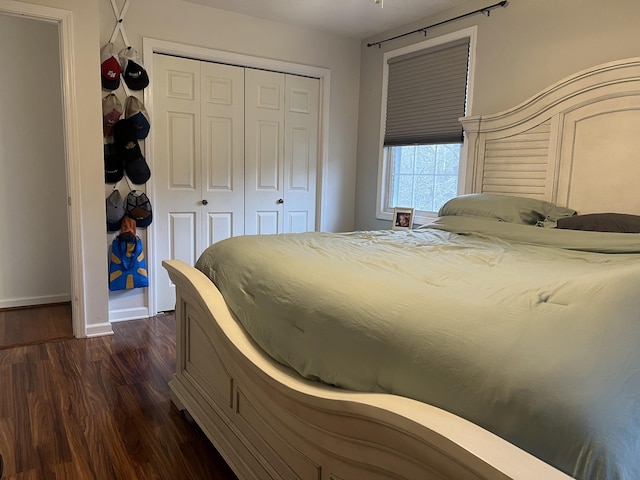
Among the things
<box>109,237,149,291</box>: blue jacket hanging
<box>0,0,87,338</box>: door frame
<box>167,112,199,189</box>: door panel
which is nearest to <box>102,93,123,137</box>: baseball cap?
<box>0,0,87,338</box>: door frame

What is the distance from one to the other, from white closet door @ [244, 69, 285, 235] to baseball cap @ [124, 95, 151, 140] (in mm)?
905

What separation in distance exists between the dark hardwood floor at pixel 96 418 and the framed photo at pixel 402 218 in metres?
2.04

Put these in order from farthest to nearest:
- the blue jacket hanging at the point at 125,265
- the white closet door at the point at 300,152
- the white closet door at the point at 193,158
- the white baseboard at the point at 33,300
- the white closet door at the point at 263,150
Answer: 1. the white closet door at the point at 300,152
2. the white closet door at the point at 263,150
3. the white baseboard at the point at 33,300
4. the white closet door at the point at 193,158
5. the blue jacket hanging at the point at 125,265

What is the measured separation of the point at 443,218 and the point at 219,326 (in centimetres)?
168

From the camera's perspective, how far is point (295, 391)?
4.09 feet

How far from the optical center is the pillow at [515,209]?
8.38 ft

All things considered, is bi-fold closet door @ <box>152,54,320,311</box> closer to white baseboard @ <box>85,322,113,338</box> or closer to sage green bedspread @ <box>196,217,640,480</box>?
white baseboard @ <box>85,322,113,338</box>

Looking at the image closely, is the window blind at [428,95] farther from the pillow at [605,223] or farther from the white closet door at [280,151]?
the pillow at [605,223]

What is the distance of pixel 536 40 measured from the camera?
9.68 ft

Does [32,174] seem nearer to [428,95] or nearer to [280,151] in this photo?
[280,151]

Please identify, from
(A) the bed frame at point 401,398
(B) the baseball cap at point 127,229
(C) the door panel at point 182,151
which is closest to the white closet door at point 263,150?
(C) the door panel at point 182,151

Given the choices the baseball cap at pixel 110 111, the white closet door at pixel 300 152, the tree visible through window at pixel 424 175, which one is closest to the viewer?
the baseball cap at pixel 110 111

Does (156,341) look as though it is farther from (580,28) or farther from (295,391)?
(580,28)

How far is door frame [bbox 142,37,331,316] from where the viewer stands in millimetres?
3447
